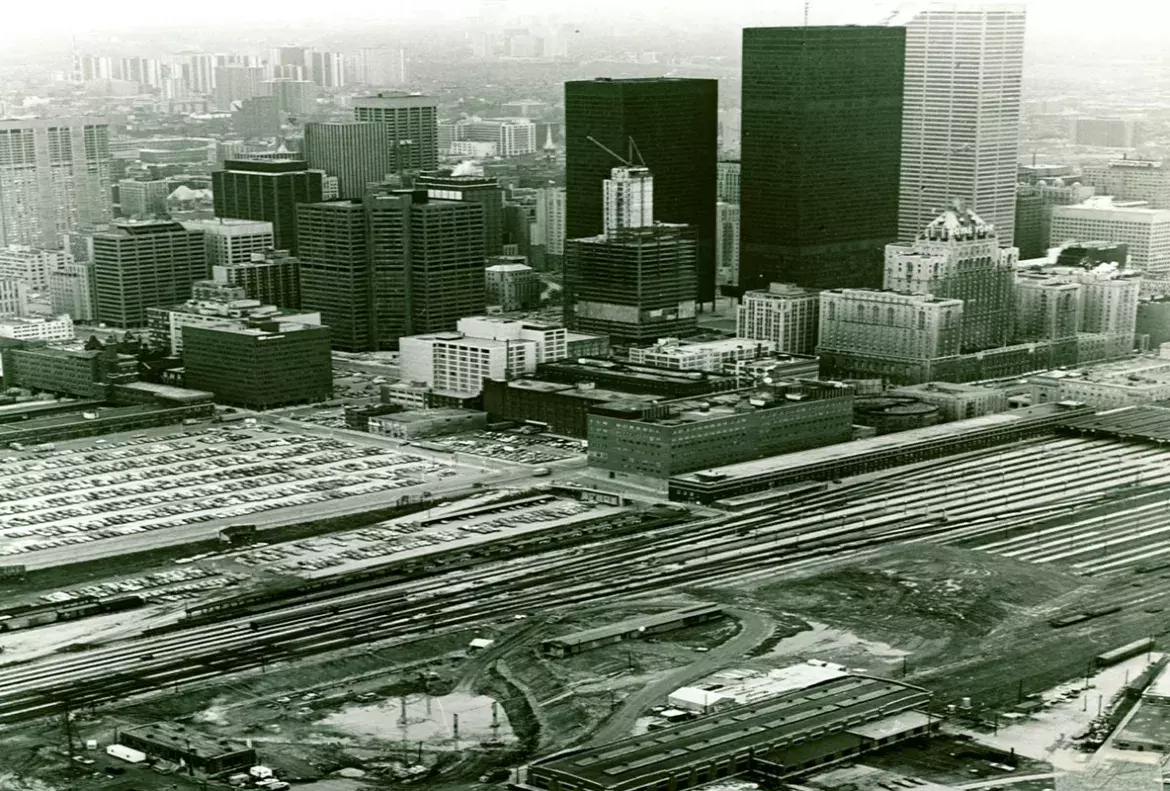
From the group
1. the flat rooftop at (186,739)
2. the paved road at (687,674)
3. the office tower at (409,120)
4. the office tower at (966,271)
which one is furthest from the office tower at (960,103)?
the flat rooftop at (186,739)

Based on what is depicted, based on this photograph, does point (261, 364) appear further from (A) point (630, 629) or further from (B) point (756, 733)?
(B) point (756, 733)

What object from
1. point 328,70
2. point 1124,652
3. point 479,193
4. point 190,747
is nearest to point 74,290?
point 328,70

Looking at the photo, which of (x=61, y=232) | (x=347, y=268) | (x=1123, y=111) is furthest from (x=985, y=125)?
(x=61, y=232)

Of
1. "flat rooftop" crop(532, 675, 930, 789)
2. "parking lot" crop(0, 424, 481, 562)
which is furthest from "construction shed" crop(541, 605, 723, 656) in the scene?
"parking lot" crop(0, 424, 481, 562)

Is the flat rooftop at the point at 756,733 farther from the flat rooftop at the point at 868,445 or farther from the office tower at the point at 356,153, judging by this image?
the office tower at the point at 356,153

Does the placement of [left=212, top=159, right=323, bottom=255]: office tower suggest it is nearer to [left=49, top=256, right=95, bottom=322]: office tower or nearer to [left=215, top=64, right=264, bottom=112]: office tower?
[left=215, top=64, right=264, bottom=112]: office tower

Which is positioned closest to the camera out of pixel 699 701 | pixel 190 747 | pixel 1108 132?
pixel 190 747
